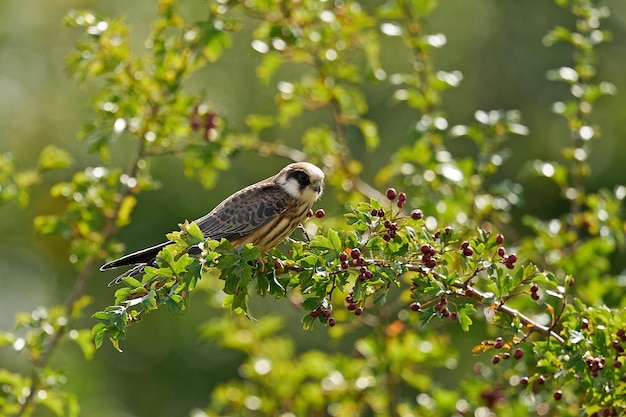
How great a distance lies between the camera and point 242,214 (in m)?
5.47

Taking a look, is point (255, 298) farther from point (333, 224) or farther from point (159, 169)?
point (333, 224)

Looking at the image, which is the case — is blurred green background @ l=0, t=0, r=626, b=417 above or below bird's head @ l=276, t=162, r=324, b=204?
below

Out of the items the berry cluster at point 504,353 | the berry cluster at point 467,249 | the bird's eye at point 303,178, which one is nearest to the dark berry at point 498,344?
the berry cluster at point 504,353

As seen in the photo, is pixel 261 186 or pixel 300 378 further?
pixel 300 378

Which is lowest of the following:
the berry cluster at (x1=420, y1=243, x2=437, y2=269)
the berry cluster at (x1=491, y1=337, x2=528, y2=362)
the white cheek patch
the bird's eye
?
the white cheek patch

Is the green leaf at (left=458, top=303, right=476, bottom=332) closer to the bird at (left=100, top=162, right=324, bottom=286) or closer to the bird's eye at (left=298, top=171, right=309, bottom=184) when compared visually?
the bird at (left=100, top=162, right=324, bottom=286)

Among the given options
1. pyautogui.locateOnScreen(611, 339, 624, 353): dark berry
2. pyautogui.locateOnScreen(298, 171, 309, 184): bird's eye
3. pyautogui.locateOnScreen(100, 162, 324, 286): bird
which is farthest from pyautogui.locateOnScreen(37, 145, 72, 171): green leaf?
pyautogui.locateOnScreen(611, 339, 624, 353): dark berry

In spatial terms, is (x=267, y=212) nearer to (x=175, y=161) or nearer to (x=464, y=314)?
(x=464, y=314)

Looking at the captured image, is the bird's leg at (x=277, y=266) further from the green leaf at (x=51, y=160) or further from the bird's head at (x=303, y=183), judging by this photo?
the green leaf at (x=51, y=160)

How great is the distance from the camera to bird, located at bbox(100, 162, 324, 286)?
5434 millimetres

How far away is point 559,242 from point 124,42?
8.53ft

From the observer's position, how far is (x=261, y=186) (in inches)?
226

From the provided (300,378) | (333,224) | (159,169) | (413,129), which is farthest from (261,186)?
(159,169)

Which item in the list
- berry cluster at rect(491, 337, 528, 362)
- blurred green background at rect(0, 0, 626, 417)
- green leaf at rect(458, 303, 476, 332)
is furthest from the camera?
blurred green background at rect(0, 0, 626, 417)
